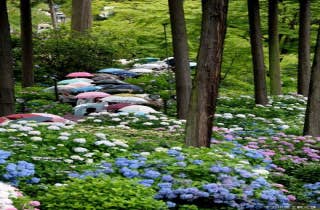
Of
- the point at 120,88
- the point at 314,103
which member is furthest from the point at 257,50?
the point at 314,103

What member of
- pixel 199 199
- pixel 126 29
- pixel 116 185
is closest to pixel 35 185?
pixel 116 185

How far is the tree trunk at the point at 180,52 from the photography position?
45.8 feet

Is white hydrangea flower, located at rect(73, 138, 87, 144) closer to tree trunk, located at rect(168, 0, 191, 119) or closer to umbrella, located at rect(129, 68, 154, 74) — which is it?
tree trunk, located at rect(168, 0, 191, 119)

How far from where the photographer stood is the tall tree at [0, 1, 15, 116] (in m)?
13.3

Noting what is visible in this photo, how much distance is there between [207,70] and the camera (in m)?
9.55

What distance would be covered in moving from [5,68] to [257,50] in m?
8.16

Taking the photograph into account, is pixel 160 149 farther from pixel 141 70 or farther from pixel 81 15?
pixel 81 15

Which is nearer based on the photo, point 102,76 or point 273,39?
point 273,39

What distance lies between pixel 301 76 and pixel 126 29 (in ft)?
35.3

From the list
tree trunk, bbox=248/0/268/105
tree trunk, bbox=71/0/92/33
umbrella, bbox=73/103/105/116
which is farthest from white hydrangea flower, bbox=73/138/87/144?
tree trunk, bbox=71/0/92/33

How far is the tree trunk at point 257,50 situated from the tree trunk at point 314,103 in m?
5.35

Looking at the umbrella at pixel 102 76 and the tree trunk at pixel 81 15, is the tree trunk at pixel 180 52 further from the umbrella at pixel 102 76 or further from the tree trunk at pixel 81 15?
the tree trunk at pixel 81 15

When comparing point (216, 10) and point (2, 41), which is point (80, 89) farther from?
point (216, 10)

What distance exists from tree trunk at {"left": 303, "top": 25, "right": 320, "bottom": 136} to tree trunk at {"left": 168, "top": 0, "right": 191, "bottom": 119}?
3172mm
